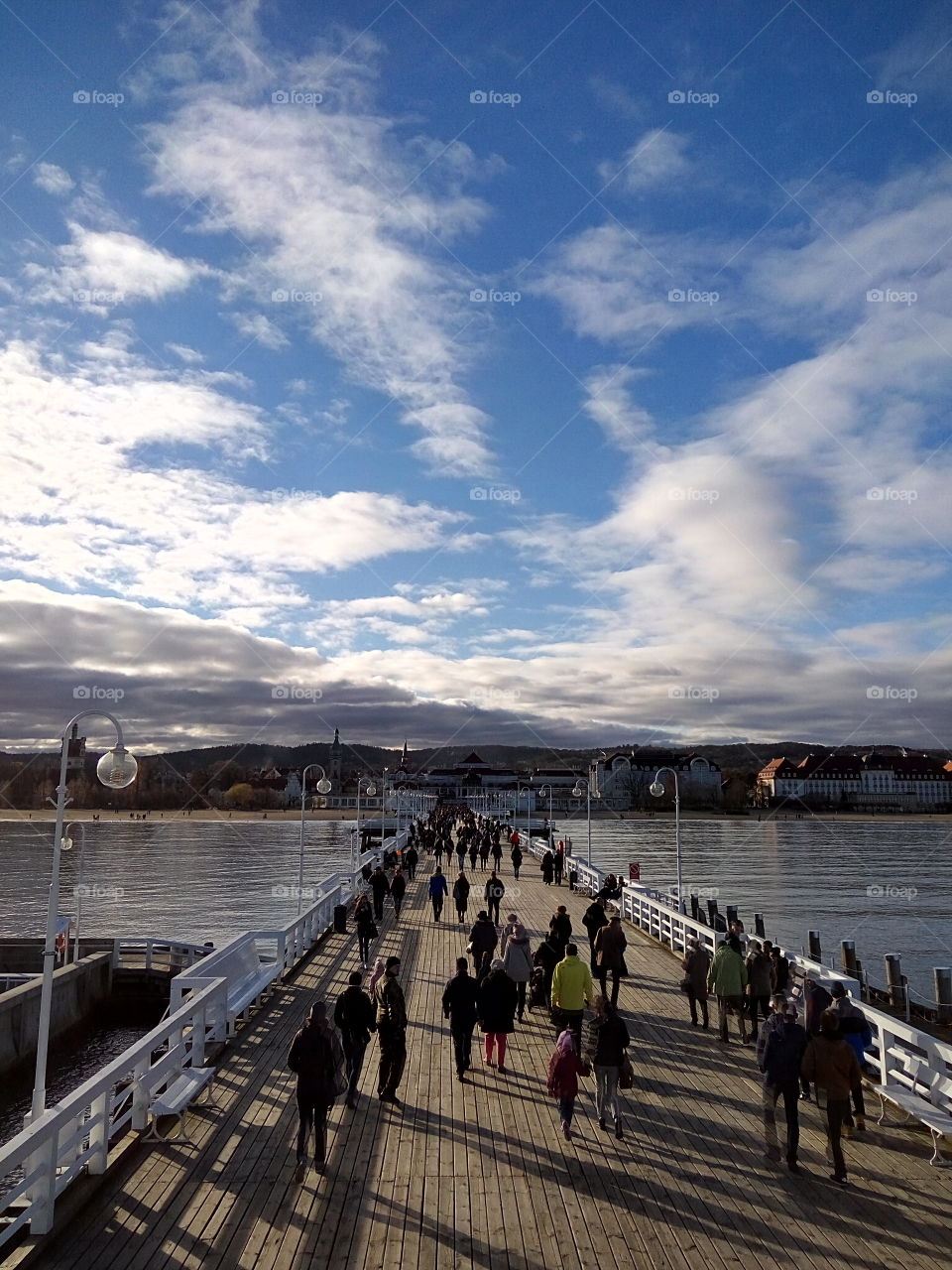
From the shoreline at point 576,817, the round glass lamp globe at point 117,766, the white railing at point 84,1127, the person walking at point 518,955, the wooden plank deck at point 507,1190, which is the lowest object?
the shoreline at point 576,817

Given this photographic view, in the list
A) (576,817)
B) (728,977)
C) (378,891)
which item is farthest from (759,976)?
(576,817)

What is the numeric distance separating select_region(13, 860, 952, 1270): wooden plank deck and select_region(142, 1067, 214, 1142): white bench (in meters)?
0.20

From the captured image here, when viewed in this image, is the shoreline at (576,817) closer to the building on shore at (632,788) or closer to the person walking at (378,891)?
the building on shore at (632,788)

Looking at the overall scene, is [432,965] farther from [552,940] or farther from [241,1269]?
[241,1269]

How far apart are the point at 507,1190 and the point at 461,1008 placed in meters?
2.79

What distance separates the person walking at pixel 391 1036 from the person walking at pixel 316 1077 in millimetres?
1469

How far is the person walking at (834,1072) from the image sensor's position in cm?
764

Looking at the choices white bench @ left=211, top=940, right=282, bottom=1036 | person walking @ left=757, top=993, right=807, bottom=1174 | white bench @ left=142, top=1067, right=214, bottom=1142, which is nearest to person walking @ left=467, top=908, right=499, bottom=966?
white bench @ left=211, top=940, right=282, bottom=1036

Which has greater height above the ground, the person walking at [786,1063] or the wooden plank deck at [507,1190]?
the person walking at [786,1063]

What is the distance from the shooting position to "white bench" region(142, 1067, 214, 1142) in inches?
343

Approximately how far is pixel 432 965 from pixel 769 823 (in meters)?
139

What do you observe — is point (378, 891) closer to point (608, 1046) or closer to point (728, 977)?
point (728, 977)

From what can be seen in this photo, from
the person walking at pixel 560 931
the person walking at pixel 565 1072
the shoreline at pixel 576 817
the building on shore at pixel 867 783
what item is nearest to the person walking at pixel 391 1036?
the person walking at pixel 565 1072

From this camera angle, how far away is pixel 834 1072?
763cm
